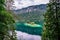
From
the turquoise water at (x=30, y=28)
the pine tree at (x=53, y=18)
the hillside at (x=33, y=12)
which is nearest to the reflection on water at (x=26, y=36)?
the turquoise water at (x=30, y=28)

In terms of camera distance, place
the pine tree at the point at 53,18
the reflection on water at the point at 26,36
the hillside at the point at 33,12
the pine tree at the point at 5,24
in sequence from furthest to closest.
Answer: the hillside at the point at 33,12, the reflection on water at the point at 26,36, the pine tree at the point at 53,18, the pine tree at the point at 5,24

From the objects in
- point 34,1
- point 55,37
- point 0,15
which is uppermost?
point 34,1

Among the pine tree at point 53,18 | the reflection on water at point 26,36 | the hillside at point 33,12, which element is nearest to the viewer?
the pine tree at point 53,18

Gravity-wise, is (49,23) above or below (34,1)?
below

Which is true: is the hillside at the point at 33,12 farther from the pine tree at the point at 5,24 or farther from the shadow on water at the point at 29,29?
the pine tree at the point at 5,24

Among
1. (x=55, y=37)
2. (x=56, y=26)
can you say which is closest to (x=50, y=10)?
(x=56, y=26)

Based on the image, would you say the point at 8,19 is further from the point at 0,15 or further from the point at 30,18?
the point at 30,18

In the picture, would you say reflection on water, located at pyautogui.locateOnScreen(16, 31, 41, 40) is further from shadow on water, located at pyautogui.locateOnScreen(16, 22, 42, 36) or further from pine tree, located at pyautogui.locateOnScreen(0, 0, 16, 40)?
pine tree, located at pyautogui.locateOnScreen(0, 0, 16, 40)

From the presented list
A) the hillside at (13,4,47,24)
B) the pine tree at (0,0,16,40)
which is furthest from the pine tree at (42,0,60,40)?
the hillside at (13,4,47,24)
